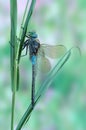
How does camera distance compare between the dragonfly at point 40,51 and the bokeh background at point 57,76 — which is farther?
the bokeh background at point 57,76

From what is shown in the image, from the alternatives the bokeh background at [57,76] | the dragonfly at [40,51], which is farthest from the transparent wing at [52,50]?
the bokeh background at [57,76]

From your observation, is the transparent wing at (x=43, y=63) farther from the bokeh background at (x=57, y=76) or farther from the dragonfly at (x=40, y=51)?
the bokeh background at (x=57, y=76)

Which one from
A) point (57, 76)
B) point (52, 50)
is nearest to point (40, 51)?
point (52, 50)

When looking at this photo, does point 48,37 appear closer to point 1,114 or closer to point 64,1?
point 64,1

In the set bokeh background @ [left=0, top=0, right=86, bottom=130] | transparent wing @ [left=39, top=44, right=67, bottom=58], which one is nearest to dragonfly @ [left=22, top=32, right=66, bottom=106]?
transparent wing @ [left=39, top=44, right=67, bottom=58]

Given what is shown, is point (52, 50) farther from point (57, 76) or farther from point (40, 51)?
point (57, 76)

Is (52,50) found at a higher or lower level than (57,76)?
higher

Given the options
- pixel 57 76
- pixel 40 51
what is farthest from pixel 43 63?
pixel 57 76

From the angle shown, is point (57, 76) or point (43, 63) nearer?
point (43, 63)
